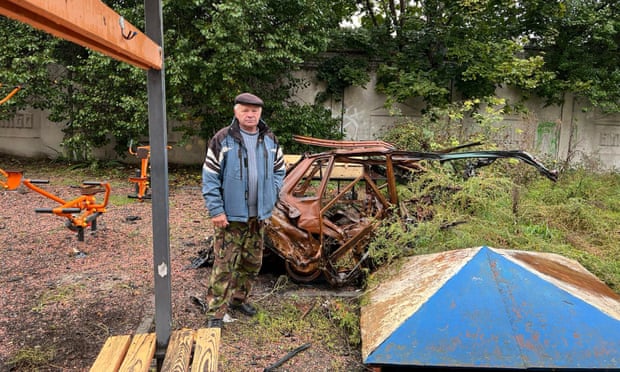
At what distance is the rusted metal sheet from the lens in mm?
2689

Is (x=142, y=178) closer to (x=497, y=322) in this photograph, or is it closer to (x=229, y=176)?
(x=229, y=176)

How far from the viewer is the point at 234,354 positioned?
3.24 metres

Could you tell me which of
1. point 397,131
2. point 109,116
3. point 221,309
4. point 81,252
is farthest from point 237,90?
point 221,309

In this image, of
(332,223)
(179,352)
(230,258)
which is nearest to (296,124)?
(332,223)

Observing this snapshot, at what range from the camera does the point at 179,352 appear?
2.38m

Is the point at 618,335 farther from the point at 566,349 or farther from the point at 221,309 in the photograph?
the point at 221,309

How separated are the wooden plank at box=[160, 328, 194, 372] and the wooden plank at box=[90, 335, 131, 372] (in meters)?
0.22

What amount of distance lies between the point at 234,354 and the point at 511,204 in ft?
11.8

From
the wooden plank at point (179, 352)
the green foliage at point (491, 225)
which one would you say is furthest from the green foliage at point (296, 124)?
the wooden plank at point (179, 352)

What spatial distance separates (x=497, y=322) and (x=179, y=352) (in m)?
1.97

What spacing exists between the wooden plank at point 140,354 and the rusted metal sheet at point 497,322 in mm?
1316

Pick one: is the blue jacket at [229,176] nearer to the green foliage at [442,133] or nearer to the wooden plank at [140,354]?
the wooden plank at [140,354]

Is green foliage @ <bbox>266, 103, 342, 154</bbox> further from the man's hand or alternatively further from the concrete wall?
the man's hand

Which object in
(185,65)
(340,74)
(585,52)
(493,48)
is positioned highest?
(585,52)
